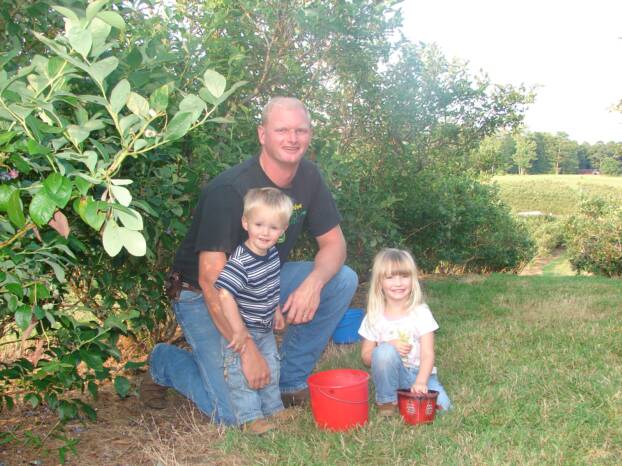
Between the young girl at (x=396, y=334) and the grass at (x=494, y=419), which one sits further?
the young girl at (x=396, y=334)

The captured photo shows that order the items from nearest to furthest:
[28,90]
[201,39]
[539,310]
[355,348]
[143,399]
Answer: [28,90] < [143,399] < [201,39] < [355,348] < [539,310]

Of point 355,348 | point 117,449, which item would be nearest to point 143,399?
point 117,449

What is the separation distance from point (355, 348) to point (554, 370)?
4.56ft

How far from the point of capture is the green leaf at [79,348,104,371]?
233cm

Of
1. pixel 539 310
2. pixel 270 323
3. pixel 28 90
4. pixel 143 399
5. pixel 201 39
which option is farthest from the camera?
pixel 539 310

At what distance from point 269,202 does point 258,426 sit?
1051 mm

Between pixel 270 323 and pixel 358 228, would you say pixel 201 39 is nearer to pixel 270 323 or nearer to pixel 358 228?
pixel 270 323

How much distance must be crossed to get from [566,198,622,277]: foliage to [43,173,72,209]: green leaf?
1242 cm

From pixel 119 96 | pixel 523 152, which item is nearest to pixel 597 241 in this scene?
pixel 119 96

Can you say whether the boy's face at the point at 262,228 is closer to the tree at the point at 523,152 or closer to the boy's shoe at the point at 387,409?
the boy's shoe at the point at 387,409

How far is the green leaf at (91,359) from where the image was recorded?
7.66 feet

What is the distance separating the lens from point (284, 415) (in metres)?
3.14

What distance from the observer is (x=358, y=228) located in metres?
5.49

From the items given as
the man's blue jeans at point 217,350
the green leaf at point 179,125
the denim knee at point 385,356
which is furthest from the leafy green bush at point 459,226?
the green leaf at point 179,125
